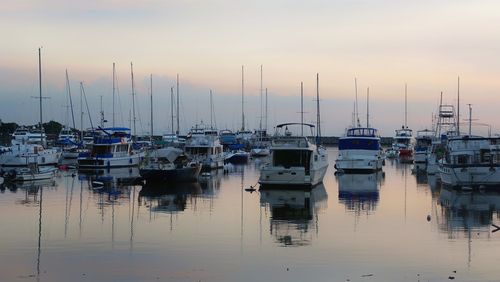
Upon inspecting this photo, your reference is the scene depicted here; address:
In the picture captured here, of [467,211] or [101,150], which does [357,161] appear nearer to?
[101,150]

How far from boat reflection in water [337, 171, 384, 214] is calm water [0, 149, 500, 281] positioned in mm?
116

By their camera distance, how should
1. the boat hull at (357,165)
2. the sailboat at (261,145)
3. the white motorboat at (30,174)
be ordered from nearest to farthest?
the white motorboat at (30,174)
the boat hull at (357,165)
the sailboat at (261,145)

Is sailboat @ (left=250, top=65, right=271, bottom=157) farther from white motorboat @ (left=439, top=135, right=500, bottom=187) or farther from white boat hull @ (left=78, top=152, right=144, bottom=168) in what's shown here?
white motorboat @ (left=439, top=135, right=500, bottom=187)

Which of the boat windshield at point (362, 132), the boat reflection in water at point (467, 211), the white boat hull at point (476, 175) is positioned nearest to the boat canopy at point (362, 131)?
the boat windshield at point (362, 132)

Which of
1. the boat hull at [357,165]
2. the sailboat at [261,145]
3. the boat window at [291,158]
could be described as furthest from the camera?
the sailboat at [261,145]

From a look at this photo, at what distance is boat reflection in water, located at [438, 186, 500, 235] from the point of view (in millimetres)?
24641

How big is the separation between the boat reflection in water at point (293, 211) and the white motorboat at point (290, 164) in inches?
21.5

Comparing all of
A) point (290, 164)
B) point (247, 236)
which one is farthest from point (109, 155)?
point (247, 236)

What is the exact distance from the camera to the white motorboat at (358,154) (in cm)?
5628

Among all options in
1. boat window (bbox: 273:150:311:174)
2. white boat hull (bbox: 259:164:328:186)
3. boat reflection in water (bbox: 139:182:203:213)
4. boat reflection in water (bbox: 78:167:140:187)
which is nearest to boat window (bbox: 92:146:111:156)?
boat reflection in water (bbox: 78:167:140:187)

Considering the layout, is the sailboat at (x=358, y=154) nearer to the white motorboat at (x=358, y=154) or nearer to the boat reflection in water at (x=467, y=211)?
the white motorboat at (x=358, y=154)

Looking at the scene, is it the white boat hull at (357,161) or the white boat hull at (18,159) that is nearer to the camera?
the white boat hull at (357,161)

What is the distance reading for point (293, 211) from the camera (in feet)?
97.9

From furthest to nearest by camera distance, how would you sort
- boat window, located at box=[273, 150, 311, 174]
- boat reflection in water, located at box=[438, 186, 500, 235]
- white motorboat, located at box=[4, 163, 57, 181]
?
white motorboat, located at box=[4, 163, 57, 181] < boat window, located at box=[273, 150, 311, 174] < boat reflection in water, located at box=[438, 186, 500, 235]
